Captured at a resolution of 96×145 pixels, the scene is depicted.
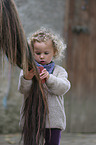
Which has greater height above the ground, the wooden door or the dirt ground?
the wooden door

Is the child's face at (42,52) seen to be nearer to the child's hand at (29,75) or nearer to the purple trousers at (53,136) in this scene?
the child's hand at (29,75)

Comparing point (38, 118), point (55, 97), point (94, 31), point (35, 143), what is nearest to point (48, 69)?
point (55, 97)

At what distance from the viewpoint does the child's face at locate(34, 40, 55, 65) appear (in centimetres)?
234

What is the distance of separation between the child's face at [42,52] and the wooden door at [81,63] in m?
2.73

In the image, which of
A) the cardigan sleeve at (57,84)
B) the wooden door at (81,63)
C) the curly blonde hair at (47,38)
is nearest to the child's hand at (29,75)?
the cardigan sleeve at (57,84)

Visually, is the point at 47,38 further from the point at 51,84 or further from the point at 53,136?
the point at 53,136

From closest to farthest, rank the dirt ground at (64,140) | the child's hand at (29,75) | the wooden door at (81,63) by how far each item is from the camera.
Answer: the child's hand at (29,75), the dirt ground at (64,140), the wooden door at (81,63)

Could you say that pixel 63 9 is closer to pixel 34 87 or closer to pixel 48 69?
pixel 48 69

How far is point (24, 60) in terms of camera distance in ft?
6.34

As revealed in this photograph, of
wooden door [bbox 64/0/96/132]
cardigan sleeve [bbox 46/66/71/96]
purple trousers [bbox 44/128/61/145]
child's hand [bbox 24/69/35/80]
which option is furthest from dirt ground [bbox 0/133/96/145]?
child's hand [bbox 24/69/35/80]

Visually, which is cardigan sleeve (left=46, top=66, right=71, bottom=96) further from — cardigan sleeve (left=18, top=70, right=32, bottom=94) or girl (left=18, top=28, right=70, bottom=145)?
cardigan sleeve (left=18, top=70, right=32, bottom=94)

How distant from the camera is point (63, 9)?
5.05m

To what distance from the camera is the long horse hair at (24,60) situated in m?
1.85

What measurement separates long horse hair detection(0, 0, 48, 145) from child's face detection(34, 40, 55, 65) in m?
0.26
